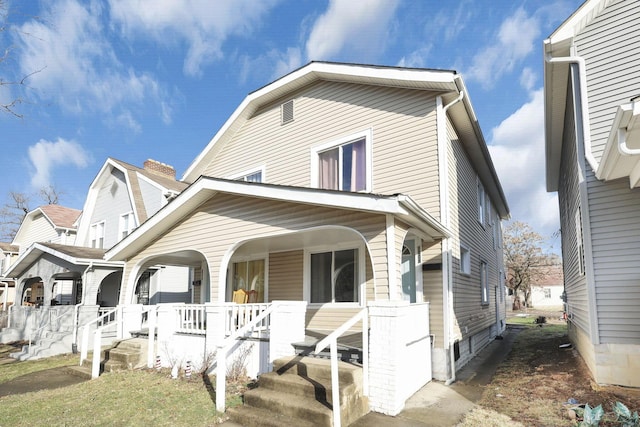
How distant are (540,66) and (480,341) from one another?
26.3 ft

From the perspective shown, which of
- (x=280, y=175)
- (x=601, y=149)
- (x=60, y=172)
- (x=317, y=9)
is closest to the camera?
(x=601, y=149)

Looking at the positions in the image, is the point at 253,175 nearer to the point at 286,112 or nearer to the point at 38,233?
the point at 286,112

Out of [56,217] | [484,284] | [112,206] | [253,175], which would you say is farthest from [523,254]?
[56,217]

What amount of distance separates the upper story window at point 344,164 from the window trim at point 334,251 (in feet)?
4.84

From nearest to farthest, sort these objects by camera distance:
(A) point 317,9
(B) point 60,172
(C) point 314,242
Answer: (C) point 314,242
(A) point 317,9
(B) point 60,172

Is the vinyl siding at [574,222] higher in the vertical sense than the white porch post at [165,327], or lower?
→ higher

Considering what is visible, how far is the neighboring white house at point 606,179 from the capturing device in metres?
6.30

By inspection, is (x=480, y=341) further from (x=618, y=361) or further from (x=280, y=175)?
(x=280, y=175)

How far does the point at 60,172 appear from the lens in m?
34.8

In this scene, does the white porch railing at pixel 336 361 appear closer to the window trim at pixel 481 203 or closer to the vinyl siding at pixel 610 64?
the vinyl siding at pixel 610 64

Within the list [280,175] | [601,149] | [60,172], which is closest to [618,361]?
[601,149]

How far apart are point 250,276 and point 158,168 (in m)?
11.0

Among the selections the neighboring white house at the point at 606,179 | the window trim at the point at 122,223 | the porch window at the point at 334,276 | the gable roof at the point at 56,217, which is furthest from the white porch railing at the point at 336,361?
the gable roof at the point at 56,217

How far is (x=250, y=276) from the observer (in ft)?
37.4
